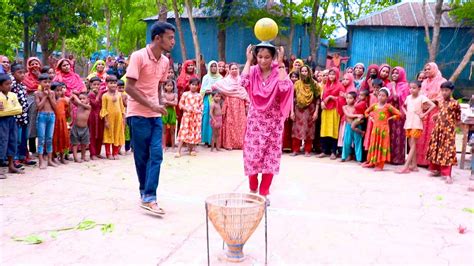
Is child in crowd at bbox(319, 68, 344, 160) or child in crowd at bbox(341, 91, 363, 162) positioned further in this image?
child in crowd at bbox(319, 68, 344, 160)

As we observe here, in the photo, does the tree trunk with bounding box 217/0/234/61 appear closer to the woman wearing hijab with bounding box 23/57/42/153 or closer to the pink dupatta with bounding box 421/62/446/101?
the pink dupatta with bounding box 421/62/446/101

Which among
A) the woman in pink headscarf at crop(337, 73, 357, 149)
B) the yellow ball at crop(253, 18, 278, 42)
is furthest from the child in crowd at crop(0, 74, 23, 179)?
the woman in pink headscarf at crop(337, 73, 357, 149)

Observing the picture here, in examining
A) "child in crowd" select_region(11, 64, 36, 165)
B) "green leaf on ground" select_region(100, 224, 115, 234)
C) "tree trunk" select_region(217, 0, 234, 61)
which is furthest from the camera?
"tree trunk" select_region(217, 0, 234, 61)

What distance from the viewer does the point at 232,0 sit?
779 inches

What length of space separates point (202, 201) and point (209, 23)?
66.2ft

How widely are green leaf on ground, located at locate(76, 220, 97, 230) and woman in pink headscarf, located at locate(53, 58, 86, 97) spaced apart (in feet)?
11.6

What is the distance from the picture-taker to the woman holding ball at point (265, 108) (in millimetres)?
4465

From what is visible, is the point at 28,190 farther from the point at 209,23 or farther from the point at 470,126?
the point at 209,23

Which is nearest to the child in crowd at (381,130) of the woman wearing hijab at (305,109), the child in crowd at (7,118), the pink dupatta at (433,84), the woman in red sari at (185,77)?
the pink dupatta at (433,84)

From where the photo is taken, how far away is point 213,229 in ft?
12.7

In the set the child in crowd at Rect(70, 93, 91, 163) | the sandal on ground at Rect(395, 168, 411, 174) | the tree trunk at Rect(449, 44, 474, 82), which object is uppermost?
the tree trunk at Rect(449, 44, 474, 82)

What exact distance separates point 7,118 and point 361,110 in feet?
17.6

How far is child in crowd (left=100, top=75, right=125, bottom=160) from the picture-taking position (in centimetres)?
705

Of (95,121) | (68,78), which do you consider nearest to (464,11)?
(95,121)
